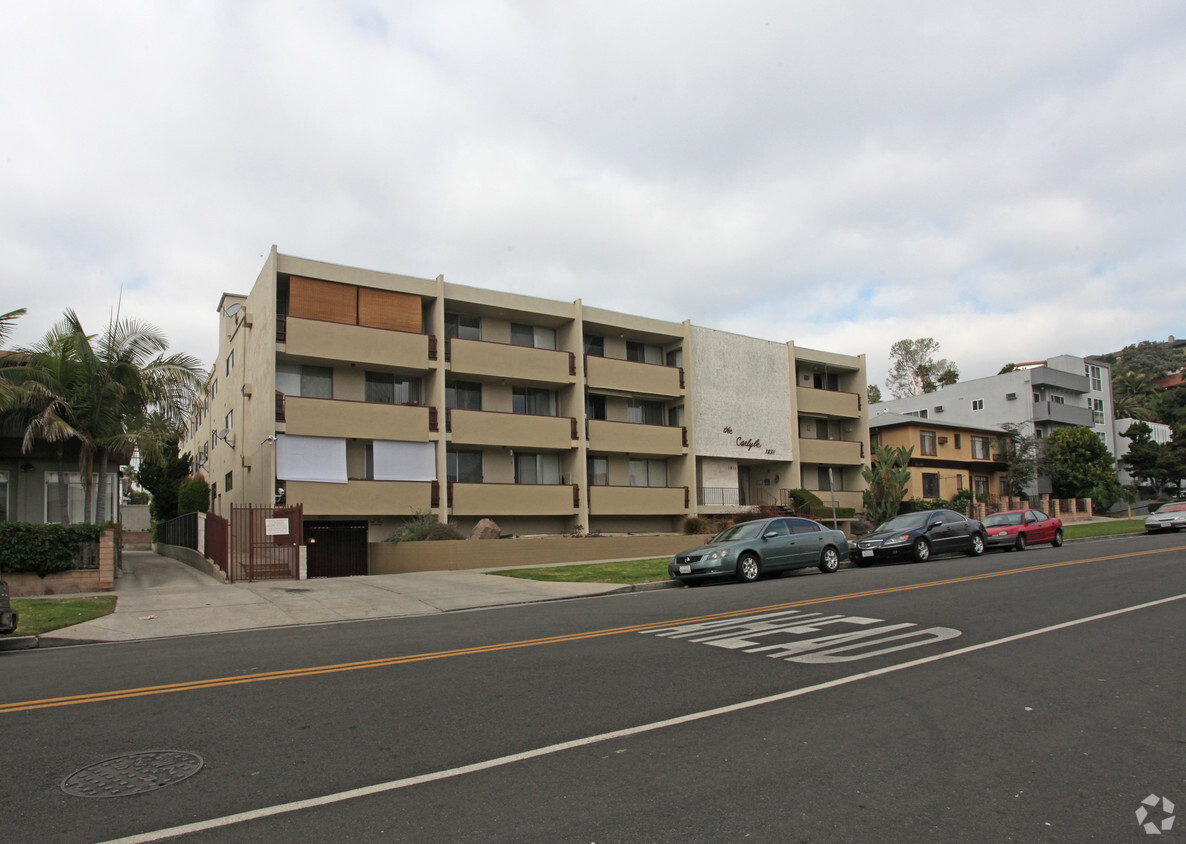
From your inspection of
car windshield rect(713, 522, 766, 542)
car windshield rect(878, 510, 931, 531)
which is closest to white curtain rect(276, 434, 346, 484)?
car windshield rect(713, 522, 766, 542)

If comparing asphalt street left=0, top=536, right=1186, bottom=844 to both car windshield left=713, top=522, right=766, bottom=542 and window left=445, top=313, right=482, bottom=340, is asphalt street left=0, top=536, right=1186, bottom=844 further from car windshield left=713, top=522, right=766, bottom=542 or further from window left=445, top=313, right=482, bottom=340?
window left=445, top=313, right=482, bottom=340

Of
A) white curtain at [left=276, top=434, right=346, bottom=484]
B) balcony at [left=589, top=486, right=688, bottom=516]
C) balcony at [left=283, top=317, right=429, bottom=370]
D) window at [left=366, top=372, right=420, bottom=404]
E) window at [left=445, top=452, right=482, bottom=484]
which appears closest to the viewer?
white curtain at [left=276, top=434, right=346, bottom=484]

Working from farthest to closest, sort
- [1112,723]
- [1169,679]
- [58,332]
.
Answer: [58,332]
[1169,679]
[1112,723]

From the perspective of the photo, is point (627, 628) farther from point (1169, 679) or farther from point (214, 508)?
point (214, 508)

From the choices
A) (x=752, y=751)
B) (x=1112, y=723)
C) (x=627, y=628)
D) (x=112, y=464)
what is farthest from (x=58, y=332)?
(x=1112, y=723)

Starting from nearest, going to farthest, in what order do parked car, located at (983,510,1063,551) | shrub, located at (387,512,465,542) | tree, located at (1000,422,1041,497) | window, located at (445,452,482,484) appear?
parked car, located at (983,510,1063,551) → shrub, located at (387,512,465,542) → window, located at (445,452,482,484) → tree, located at (1000,422,1041,497)

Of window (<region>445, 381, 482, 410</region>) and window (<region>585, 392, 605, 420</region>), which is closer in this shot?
window (<region>445, 381, 482, 410</region>)

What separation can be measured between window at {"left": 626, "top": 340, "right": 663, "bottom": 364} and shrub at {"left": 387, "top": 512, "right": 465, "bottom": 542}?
12678mm

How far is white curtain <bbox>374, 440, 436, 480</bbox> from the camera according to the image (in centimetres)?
2728

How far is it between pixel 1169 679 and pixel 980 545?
16.5 m

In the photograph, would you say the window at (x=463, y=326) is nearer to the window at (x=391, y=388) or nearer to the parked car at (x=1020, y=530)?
the window at (x=391, y=388)

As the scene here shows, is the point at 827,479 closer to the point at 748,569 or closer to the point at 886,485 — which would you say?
the point at 886,485

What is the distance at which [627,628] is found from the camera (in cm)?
1067

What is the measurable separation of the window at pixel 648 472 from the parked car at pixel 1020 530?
13.5m
